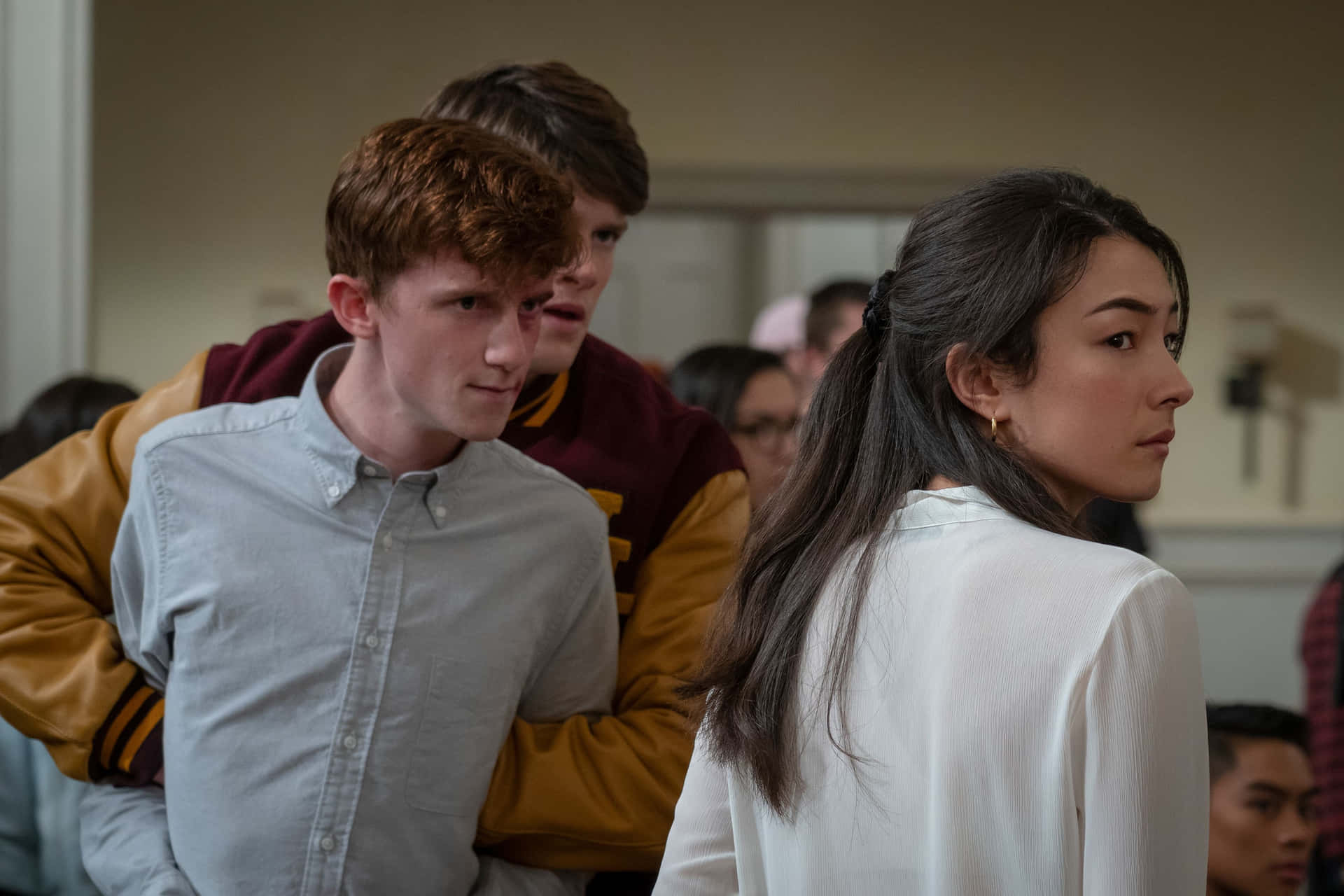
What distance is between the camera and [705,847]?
46.8 inches

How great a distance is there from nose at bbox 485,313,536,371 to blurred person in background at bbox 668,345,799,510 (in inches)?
63.5

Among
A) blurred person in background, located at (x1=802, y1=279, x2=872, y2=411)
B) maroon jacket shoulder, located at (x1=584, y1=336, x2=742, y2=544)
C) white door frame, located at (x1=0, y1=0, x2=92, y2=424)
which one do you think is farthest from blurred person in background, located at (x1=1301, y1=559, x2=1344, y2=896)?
white door frame, located at (x1=0, y1=0, x2=92, y2=424)

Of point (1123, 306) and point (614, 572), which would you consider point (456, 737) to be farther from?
point (1123, 306)

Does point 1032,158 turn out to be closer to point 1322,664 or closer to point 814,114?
point 814,114

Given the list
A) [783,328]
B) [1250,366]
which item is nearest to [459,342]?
[783,328]

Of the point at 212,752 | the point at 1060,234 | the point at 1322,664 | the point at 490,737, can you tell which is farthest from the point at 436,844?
the point at 1322,664

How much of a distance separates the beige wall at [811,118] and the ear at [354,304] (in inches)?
176

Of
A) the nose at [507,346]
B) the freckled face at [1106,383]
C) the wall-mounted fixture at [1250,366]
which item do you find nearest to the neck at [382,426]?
the nose at [507,346]

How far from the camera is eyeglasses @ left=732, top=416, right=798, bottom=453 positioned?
2.88 meters

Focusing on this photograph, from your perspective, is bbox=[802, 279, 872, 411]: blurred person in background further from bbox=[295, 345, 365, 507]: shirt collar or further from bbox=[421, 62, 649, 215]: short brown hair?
bbox=[295, 345, 365, 507]: shirt collar

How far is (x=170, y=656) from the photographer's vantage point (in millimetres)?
1328

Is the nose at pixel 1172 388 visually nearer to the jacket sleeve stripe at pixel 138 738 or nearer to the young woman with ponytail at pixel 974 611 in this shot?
the young woman with ponytail at pixel 974 611

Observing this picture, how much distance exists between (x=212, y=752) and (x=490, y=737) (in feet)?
0.83

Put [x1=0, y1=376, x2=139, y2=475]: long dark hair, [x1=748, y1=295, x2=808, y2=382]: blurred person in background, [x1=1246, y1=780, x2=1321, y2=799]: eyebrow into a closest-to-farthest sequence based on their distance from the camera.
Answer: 1. [x1=0, y1=376, x2=139, y2=475]: long dark hair
2. [x1=1246, y1=780, x2=1321, y2=799]: eyebrow
3. [x1=748, y1=295, x2=808, y2=382]: blurred person in background
